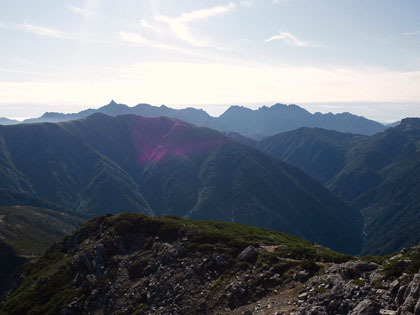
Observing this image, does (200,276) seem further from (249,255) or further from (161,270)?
(249,255)

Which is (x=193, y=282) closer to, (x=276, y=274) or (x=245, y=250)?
(x=245, y=250)

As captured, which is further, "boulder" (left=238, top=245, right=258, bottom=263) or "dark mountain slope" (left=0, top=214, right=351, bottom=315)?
"boulder" (left=238, top=245, right=258, bottom=263)

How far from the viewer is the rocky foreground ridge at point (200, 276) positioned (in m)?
30.0

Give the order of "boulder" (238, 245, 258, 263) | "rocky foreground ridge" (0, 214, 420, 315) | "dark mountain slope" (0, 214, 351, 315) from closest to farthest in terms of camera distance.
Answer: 1. "rocky foreground ridge" (0, 214, 420, 315)
2. "dark mountain slope" (0, 214, 351, 315)
3. "boulder" (238, 245, 258, 263)

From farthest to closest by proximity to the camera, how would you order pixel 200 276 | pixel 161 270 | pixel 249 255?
pixel 161 270, pixel 200 276, pixel 249 255

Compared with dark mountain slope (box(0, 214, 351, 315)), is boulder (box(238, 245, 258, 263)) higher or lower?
higher

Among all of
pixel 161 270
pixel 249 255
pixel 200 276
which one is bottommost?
pixel 161 270

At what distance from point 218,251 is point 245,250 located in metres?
5.22

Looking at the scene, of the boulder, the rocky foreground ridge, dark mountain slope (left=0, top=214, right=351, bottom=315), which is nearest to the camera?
the rocky foreground ridge

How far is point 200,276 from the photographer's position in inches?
1925

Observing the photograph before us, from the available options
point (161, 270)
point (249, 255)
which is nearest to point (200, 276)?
point (161, 270)

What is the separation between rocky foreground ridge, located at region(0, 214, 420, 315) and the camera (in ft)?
98.4

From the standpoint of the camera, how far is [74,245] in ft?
252

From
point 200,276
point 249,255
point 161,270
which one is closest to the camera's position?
point 249,255
